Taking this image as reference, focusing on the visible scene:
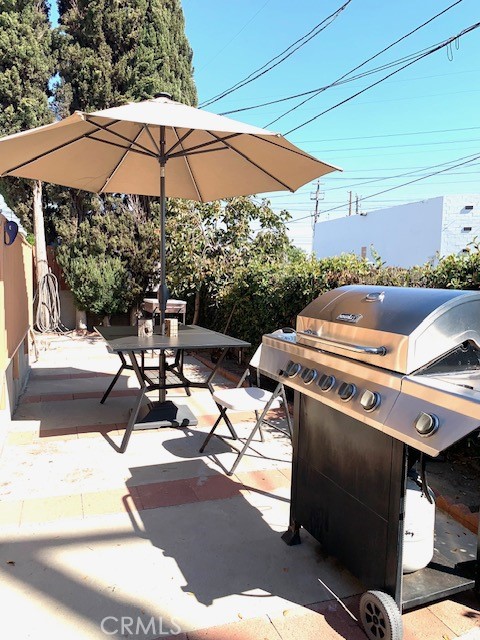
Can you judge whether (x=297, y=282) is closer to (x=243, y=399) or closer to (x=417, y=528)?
(x=243, y=399)

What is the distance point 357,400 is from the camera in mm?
1646

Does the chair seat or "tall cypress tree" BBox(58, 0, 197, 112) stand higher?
"tall cypress tree" BBox(58, 0, 197, 112)

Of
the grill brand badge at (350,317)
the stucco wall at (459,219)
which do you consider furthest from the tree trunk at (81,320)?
the stucco wall at (459,219)

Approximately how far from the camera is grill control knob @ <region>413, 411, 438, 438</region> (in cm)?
133

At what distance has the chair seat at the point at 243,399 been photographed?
3215 mm

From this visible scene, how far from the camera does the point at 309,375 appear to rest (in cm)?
196

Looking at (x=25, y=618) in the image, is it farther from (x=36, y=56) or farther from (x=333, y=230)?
(x=333, y=230)

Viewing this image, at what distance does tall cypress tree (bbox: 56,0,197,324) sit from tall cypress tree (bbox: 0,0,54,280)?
1.16 ft

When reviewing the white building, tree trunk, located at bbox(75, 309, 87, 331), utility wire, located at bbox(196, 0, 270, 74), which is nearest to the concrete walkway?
tree trunk, located at bbox(75, 309, 87, 331)

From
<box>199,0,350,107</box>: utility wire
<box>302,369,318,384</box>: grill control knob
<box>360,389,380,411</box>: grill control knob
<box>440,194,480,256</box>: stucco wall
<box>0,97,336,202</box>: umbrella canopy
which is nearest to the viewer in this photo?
<box>360,389,380,411</box>: grill control knob

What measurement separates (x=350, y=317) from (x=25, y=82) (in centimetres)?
914

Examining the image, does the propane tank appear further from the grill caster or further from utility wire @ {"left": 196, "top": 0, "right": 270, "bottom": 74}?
utility wire @ {"left": 196, "top": 0, "right": 270, "bottom": 74}

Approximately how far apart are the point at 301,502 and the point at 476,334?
117 cm

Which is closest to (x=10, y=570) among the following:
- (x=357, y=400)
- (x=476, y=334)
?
(x=357, y=400)
